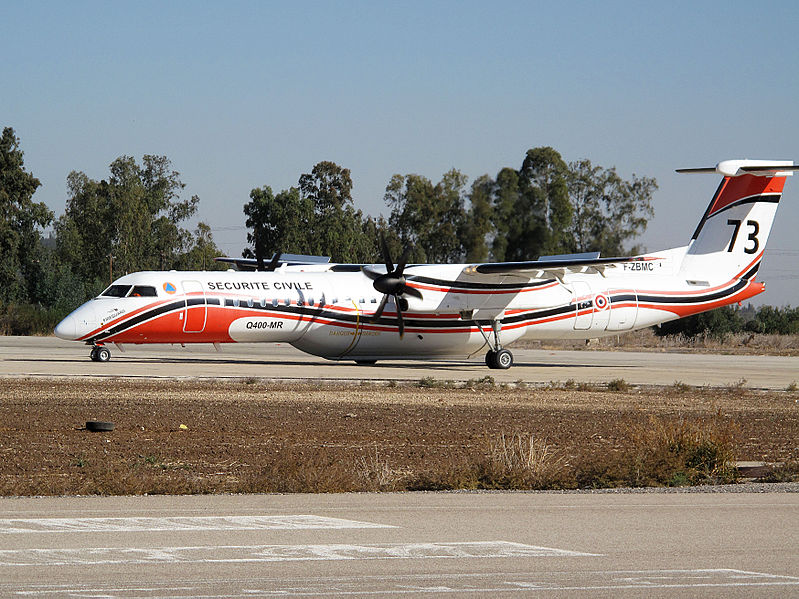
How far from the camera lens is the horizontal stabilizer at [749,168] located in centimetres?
4300

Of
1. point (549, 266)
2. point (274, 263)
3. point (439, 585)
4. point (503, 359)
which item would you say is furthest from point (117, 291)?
point (439, 585)

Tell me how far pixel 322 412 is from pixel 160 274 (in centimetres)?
1485

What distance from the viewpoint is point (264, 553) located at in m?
9.33

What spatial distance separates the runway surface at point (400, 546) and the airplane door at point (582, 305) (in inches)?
1156

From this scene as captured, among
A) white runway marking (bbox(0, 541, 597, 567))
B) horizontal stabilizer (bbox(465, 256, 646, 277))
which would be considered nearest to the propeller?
horizontal stabilizer (bbox(465, 256, 646, 277))

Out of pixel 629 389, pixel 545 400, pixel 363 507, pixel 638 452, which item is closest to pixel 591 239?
pixel 629 389

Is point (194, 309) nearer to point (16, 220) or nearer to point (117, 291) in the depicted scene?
point (117, 291)

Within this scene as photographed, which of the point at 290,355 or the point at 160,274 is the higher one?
the point at 160,274

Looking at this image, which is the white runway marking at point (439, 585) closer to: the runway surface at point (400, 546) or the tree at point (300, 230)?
the runway surface at point (400, 546)

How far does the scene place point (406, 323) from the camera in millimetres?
40500

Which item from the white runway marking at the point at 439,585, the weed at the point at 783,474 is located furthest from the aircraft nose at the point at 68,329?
the white runway marking at the point at 439,585

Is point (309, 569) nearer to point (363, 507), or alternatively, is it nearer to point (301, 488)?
point (363, 507)

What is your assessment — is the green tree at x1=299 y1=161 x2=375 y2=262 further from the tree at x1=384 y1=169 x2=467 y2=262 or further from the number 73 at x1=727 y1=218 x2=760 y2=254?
the number 73 at x1=727 y1=218 x2=760 y2=254

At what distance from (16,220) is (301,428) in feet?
204
